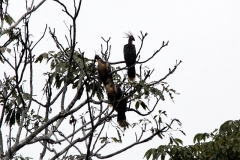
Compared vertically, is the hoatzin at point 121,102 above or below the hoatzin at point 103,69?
below

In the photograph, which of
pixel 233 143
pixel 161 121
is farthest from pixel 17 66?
pixel 233 143

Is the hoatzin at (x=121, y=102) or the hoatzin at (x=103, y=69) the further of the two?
the hoatzin at (x=103, y=69)

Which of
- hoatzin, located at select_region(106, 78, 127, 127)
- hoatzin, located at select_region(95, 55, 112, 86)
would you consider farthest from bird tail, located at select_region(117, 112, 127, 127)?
hoatzin, located at select_region(95, 55, 112, 86)

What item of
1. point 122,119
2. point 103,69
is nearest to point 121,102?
point 122,119

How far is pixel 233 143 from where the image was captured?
6.16 meters

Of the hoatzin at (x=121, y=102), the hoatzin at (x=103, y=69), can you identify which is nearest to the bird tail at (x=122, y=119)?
the hoatzin at (x=121, y=102)

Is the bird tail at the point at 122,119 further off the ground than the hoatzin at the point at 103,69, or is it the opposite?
the hoatzin at the point at 103,69

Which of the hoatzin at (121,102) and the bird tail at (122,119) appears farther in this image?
the bird tail at (122,119)

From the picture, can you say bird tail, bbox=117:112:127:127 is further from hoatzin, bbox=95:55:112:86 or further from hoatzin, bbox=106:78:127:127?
hoatzin, bbox=95:55:112:86

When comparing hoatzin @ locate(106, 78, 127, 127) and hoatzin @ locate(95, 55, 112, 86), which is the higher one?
hoatzin @ locate(95, 55, 112, 86)

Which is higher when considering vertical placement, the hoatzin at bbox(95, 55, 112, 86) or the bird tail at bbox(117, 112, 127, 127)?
the hoatzin at bbox(95, 55, 112, 86)

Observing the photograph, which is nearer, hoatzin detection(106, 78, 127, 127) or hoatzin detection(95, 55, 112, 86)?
hoatzin detection(106, 78, 127, 127)

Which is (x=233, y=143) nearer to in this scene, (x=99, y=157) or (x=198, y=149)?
(x=198, y=149)

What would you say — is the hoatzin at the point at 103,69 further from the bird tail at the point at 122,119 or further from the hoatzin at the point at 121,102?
the bird tail at the point at 122,119
